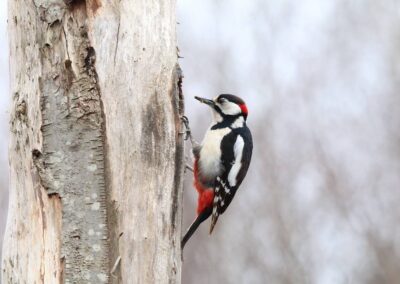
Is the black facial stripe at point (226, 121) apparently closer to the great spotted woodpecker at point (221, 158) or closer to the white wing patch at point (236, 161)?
the great spotted woodpecker at point (221, 158)

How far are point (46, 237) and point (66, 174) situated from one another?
0.25 meters

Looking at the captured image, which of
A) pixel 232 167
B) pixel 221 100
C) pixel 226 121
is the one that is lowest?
pixel 232 167

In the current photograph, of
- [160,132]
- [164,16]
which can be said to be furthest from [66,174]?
[164,16]

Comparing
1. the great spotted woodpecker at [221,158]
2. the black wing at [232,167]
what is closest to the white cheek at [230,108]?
the great spotted woodpecker at [221,158]

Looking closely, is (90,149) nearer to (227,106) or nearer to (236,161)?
(236,161)

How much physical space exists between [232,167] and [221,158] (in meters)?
Answer: 0.09

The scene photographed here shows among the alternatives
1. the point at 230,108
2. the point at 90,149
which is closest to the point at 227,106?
the point at 230,108

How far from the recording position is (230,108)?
5336 millimetres

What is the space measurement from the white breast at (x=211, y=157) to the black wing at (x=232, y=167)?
0.04 metres

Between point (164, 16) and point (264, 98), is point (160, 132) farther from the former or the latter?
point (264, 98)

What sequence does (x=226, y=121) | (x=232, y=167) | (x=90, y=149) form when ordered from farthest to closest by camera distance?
1. (x=226, y=121)
2. (x=232, y=167)
3. (x=90, y=149)

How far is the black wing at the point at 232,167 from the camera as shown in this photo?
4863 mm

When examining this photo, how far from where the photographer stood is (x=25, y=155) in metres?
3.28

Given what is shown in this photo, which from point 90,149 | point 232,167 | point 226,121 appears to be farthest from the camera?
point 226,121
